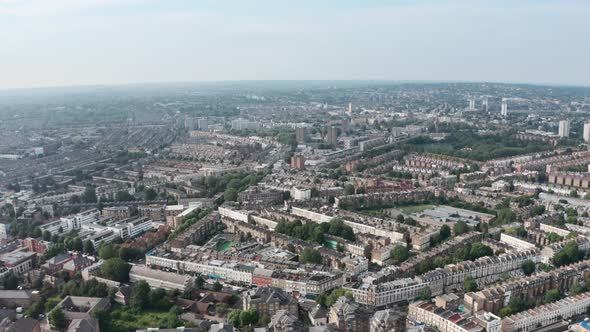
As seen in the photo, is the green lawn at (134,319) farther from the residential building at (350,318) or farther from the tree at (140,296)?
the residential building at (350,318)

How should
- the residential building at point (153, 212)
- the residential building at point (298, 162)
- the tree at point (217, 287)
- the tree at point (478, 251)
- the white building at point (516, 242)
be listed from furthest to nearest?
the residential building at point (298, 162), the residential building at point (153, 212), the white building at point (516, 242), the tree at point (478, 251), the tree at point (217, 287)

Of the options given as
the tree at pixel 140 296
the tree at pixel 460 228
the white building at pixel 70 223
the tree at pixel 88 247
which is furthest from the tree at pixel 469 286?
the white building at pixel 70 223

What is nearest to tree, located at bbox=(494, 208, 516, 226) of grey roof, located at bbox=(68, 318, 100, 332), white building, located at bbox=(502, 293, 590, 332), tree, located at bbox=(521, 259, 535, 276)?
tree, located at bbox=(521, 259, 535, 276)

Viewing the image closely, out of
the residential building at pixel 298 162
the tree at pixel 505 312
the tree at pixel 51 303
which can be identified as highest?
the residential building at pixel 298 162

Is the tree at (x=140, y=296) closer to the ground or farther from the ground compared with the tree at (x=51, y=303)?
farther from the ground

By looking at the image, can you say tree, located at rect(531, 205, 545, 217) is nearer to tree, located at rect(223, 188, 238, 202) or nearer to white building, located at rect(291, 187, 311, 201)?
white building, located at rect(291, 187, 311, 201)
